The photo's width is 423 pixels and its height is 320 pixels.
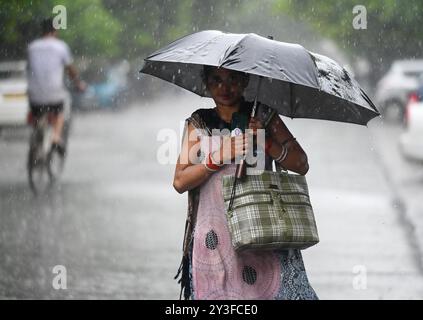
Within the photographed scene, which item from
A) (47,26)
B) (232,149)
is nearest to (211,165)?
(232,149)

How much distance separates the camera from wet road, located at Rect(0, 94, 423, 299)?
766cm

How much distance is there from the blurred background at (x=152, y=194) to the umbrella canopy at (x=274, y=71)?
1.11 feet

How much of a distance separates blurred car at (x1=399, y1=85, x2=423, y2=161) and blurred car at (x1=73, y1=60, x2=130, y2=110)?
16025 millimetres

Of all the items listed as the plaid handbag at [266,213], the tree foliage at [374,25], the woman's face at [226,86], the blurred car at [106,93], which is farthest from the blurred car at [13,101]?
the plaid handbag at [266,213]

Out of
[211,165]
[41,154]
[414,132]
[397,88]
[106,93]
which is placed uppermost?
[106,93]

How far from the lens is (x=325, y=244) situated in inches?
365

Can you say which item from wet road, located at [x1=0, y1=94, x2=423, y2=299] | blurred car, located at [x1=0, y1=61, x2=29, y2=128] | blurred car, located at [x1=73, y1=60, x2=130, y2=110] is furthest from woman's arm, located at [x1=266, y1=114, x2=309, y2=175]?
blurred car, located at [x1=73, y1=60, x2=130, y2=110]

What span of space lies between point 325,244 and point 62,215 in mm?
2923

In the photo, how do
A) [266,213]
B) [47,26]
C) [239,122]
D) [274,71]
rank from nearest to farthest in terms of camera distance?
[266,213]
[274,71]
[239,122]
[47,26]

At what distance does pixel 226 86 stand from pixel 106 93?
2922 centimetres

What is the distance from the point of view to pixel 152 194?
485 inches

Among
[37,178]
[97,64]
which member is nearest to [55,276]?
[37,178]

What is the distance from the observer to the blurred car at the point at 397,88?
2453 cm

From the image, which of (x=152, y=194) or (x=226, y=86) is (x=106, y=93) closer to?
(x=152, y=194)
